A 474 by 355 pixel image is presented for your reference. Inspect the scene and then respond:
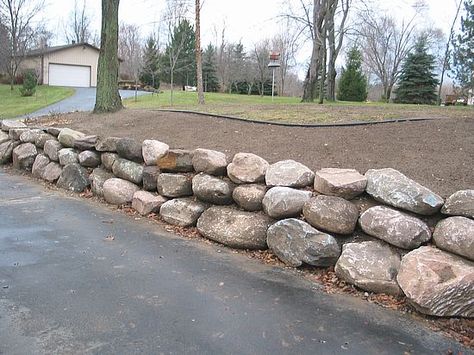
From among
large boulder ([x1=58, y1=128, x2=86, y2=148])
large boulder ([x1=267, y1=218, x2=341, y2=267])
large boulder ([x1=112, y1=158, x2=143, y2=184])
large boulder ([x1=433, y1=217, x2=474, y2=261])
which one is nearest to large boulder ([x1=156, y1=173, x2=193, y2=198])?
large boulder ([x1=112, y1=158, x2=143, y2=184])

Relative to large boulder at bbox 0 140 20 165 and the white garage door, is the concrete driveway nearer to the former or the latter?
large boulder at bbox 0 140 20 165

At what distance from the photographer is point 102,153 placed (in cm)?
618

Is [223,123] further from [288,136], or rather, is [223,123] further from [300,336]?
[300,336]

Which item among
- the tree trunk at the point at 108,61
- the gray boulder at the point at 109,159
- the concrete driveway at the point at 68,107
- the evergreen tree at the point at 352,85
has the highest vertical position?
the evergreen tree at the point at 352,85

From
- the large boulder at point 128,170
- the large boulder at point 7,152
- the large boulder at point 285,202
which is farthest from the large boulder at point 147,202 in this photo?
the large boulder at point 7,152

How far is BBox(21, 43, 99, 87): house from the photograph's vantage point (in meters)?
34.9

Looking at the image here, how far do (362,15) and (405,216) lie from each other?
15994 millimetres

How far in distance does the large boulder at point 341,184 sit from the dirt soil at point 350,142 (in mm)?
609

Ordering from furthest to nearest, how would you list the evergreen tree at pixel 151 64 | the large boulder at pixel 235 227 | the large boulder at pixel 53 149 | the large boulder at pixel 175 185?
the evergreen tree at pixel 151 64
the large boulder at pixel 53 149
the large boulder at pixel 175 185
the large boulder at pixel 235 227

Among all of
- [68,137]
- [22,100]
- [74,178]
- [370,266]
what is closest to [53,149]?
[68,137]

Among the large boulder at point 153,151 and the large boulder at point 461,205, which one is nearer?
the large boulder at point 461,205

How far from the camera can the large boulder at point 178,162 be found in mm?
5023

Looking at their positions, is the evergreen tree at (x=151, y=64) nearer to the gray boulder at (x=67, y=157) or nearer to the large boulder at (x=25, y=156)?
the large boulder at (x=25, y=156)

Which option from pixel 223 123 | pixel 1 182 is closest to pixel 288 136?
pixel 223 123
